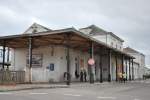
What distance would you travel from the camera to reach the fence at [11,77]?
95.5 feet

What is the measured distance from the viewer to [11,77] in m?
30.7

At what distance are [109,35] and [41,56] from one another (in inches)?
888

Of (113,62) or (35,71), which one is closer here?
(35,71)

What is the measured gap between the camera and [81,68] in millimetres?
45125

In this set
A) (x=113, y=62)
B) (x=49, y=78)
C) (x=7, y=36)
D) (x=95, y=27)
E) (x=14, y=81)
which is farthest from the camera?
(x=95, y=27)

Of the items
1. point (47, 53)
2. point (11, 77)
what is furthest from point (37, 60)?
point (11, 77)

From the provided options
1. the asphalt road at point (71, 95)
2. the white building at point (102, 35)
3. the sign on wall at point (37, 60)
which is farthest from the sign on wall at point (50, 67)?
the white building at point (102, 35)

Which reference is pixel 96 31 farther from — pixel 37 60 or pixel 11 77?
pixel 11 77

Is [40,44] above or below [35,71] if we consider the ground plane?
above

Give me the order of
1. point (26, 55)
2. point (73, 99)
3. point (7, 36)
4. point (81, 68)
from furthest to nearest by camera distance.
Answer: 1. point (81, 68)
2. point (26, 55)
3. point (7, 36)
4. point (73, 99)

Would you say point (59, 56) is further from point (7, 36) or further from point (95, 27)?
point (95, 27)

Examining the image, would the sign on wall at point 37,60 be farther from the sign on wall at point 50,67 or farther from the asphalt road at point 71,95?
the asphalt road at point 71,95

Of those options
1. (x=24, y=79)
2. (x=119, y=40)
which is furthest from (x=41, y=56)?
(x=119, y=40)

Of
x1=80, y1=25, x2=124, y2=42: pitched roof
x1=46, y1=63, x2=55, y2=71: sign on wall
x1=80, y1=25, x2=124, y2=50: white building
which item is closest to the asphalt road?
x1=46, y1=63, x2=55, y2=71: sign on wall
